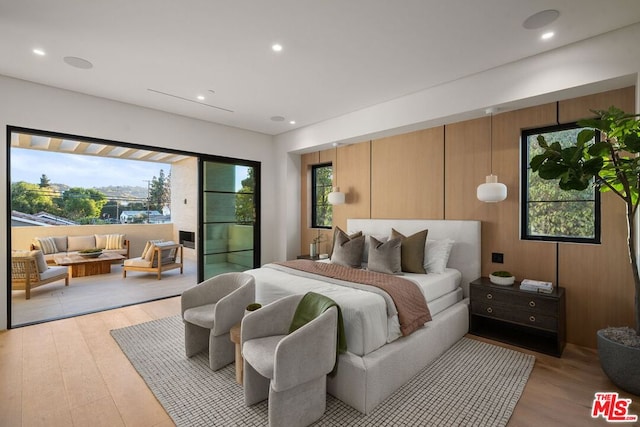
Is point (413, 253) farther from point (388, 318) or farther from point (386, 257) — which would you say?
point (388, 318)

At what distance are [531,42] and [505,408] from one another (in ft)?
9.75

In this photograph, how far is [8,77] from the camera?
11.1ft

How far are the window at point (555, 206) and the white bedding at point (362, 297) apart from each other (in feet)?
3.33

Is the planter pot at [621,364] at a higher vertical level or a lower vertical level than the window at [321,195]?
lower

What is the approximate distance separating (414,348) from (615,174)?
6.92 feet

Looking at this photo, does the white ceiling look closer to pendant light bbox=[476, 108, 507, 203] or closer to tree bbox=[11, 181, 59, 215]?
pendant light bbox=[476, 108, 507, 203]

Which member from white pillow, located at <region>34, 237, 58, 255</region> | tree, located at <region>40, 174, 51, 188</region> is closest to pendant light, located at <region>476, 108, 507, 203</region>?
white pillow, located at <region>34, 237, 58, 255</region>

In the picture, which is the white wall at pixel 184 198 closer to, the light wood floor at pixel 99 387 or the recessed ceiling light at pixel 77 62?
A: the recessed ceiling light at pixel 77 62

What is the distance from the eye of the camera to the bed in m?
2.12

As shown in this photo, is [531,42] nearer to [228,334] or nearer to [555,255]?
[555,255]

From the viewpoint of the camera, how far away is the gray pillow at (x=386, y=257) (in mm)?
3383

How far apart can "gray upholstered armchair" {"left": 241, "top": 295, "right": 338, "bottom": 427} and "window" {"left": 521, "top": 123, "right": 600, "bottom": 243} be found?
2.66 meters

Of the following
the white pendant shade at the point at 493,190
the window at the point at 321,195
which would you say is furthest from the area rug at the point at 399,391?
the window at the point at 321,195

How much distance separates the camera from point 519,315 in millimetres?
2949
